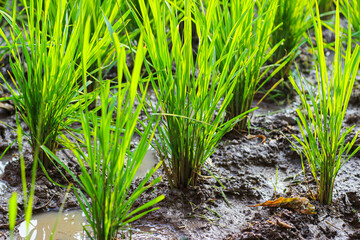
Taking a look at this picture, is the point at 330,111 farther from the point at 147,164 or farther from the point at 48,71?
the point at 48,71

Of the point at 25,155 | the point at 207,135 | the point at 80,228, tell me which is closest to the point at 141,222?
the point at 80,228

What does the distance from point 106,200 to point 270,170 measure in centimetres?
91

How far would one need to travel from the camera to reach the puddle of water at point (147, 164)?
1832 millimetres

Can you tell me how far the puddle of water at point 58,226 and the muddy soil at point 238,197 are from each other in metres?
0.03

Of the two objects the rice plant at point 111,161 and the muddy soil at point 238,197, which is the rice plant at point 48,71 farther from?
the rice plant at point 111,161

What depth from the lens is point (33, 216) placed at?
5.08 feet

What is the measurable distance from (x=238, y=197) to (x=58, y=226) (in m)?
0.67

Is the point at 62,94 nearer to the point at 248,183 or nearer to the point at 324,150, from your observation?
the point at 248,183

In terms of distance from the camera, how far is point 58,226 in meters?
1.50

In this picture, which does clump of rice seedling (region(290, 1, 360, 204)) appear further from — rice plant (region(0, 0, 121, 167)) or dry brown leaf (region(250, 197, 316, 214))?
rice plant (region(0, 0, 121, 167))

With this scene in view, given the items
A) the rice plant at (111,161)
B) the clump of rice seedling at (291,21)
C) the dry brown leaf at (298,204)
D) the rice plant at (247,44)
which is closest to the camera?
the rice plant at (111,161)

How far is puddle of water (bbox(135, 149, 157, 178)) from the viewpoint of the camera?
1.83 m

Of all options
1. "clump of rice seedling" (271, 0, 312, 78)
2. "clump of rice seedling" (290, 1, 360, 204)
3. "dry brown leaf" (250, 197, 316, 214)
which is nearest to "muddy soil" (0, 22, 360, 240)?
"dry brown leaf" (250, 197, 316, 214)

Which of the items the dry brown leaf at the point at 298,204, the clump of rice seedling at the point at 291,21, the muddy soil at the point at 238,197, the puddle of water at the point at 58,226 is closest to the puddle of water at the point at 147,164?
the muddy soil at the point at 238,197
